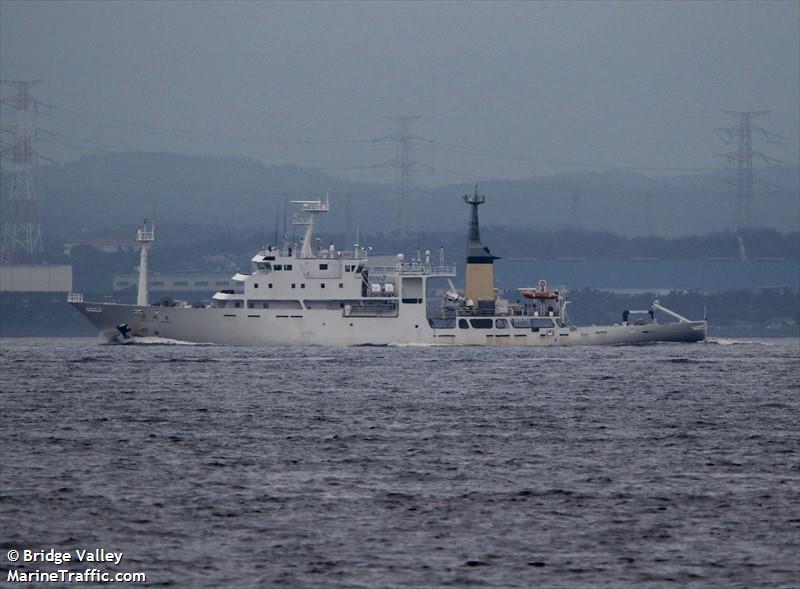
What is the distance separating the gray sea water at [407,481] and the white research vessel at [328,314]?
69.5 ft

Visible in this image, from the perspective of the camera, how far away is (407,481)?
28.9 metres

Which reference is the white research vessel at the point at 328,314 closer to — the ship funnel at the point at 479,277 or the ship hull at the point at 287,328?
the ship hull at the point at 287,328

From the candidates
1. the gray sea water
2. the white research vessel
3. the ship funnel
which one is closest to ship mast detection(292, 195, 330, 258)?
the white research vessel

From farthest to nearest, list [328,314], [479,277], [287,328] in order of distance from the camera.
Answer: [479,277] < [328,314] < [287,328]

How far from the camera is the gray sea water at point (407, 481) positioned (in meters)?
21.9

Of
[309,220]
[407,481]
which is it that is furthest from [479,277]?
[407,481]

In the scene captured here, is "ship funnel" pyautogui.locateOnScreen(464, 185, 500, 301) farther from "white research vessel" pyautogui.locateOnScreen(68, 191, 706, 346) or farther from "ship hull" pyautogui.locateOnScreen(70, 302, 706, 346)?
"ship hull" pyautogui.locateOnScreen(70, 302, 706, 346)

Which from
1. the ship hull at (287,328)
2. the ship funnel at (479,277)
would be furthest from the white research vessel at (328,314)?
the ship funnel at (479,277)

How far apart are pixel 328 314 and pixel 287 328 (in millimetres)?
2186

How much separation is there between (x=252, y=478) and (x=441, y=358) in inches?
1622

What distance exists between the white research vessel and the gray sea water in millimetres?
21180

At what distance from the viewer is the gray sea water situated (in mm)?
21891

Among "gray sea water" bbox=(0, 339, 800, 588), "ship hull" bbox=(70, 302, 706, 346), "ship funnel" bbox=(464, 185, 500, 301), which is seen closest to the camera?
"gray sea water" bbox=(0, 339, 800, 588)

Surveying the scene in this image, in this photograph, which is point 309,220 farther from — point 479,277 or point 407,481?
point 407,481
